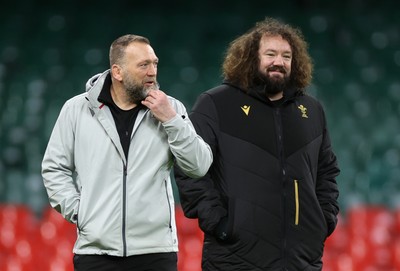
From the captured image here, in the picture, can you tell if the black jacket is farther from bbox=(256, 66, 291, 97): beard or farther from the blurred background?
the blurred background

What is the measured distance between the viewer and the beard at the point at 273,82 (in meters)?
3.48

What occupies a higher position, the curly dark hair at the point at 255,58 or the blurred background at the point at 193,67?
the curly dark hair at the point at 255,58

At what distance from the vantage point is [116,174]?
3072 mm

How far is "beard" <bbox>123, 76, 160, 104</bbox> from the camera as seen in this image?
3.12m

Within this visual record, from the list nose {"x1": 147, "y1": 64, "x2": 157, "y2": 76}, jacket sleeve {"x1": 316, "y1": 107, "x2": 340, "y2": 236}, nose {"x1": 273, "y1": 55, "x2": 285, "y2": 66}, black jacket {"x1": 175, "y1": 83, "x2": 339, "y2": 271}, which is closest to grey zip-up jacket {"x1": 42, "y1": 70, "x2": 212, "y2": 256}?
nose {"x1": 147, "y1": 64, "x2": 157, "y2": 76}

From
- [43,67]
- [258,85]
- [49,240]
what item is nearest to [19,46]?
[43,67]

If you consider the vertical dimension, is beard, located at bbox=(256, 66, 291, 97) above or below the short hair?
below

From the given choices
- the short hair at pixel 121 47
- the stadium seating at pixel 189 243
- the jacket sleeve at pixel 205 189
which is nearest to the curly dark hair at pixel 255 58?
the jacket sleeve at pixel 205 189

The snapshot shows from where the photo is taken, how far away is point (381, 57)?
9.73m

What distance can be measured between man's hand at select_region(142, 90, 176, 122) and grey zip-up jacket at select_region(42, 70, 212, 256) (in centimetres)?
2

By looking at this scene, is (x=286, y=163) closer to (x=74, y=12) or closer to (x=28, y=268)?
(x=28, y=268)

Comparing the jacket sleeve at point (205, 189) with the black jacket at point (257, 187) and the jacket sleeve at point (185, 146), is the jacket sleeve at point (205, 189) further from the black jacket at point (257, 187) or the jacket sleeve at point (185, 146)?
the jacket sleeve at point (185, 146)

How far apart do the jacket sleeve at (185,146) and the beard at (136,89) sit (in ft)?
0.42

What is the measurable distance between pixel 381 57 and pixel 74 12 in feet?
10.4
